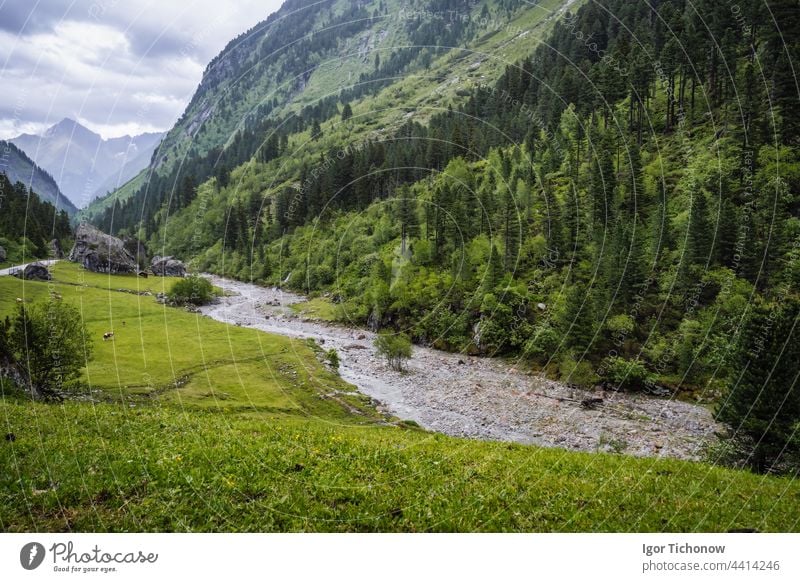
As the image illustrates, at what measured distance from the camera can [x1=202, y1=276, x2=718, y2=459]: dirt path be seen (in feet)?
111

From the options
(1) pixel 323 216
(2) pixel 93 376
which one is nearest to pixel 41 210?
(1) pixel 323 216

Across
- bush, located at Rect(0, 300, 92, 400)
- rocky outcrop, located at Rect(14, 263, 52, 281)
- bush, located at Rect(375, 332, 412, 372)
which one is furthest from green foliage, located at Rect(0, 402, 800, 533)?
rocky outcrop, located at Rect(14, 263, 52, 281)

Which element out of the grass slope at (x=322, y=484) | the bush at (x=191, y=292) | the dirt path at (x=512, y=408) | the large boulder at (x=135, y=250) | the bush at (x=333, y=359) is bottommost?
the dirt path at (x=512, y=408)

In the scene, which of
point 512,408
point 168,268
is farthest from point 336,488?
point 168,268

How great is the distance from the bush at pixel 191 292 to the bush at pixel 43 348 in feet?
189

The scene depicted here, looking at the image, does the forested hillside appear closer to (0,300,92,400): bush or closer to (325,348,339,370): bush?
(0,300,92,400): bush

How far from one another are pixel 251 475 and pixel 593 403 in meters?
38.8

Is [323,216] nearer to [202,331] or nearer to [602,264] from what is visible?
[202,331]

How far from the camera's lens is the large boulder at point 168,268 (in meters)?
117

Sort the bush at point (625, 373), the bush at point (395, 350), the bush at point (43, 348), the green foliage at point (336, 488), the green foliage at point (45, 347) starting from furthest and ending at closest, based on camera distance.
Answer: the bush at point (395, 350) < the bush at point (625, 373) < the green foliage at point (45, 347) < the bush at point (43, 348) < the green foliage at point (336, 488)

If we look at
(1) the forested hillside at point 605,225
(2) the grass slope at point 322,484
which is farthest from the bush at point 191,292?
A: (2) the grass slope at point 322,484

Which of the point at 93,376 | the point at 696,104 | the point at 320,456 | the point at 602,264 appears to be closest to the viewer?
the point at 320,456

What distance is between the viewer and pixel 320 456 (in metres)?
12.9

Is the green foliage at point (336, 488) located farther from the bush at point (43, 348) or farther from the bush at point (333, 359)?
the bush at point (333, 359)
